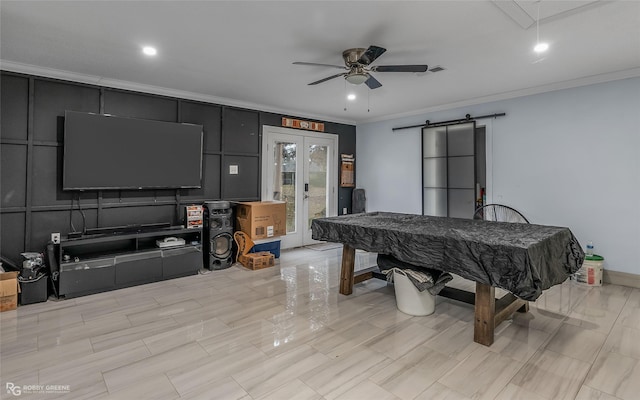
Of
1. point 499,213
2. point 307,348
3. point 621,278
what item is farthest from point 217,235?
point 621,278

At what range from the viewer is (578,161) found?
415cm

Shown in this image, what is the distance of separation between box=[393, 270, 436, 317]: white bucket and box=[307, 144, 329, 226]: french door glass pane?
132 inches

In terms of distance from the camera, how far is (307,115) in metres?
6.08

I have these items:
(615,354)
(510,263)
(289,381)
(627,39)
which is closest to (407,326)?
(510,263)

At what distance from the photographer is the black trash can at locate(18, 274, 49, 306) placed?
325cm

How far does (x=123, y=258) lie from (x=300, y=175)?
321 centimetres

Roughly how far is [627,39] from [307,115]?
438cm

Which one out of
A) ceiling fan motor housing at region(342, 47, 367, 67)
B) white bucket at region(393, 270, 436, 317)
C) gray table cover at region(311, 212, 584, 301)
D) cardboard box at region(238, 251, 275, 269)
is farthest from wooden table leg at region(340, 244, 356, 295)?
ceiling fan motor housing at region(342, 47, 367, 67)

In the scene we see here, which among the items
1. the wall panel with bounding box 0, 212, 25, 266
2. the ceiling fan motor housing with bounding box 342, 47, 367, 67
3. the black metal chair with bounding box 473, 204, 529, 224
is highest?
the ceiling fan motor housing with bounding box 342, 47, 367, 67

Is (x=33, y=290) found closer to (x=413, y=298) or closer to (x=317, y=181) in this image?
(x=413, y=298)

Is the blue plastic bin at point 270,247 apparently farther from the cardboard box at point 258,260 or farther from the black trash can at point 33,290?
the black trash can at point 33,290

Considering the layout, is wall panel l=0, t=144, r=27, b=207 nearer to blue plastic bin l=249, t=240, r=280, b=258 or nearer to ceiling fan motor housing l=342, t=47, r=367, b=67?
blue plastic bin l=249, t=240, r=280, b=258

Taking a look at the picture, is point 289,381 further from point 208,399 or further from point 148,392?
point 148,392

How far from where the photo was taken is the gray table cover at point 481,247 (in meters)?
2.19
